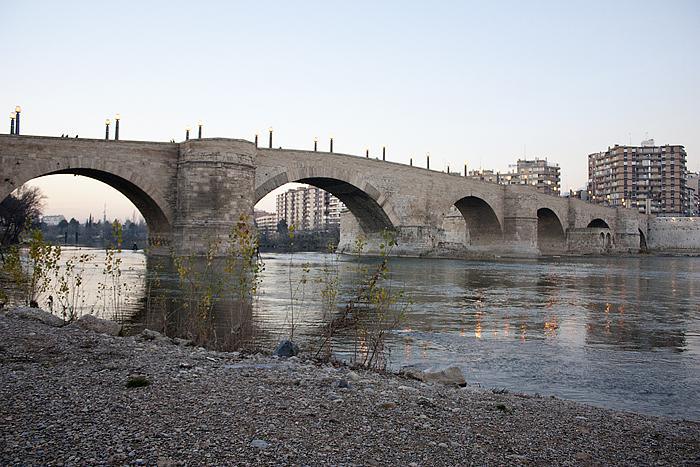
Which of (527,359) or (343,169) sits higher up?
(343,169)

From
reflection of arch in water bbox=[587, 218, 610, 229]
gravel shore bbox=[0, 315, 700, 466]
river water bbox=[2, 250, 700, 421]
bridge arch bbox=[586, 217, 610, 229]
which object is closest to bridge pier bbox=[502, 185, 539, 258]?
bridge arch bbox=[586, 217, 610, 229]

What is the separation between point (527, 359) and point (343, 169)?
28.9m

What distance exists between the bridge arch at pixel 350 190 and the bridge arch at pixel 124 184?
16.7ft

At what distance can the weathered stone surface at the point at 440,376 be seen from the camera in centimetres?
527

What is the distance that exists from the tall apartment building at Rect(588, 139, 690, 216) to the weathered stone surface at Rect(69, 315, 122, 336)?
120 metres

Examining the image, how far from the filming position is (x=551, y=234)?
6253 cm

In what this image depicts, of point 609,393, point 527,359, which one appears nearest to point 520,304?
point 527,359

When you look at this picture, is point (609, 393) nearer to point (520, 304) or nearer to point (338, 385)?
point (338, 385)

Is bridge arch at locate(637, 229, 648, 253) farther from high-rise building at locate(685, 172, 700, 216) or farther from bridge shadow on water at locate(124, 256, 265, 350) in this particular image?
bridge shadow on water at locate(124, 256, 265, 350)

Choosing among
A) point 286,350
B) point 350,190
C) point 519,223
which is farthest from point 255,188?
point 519,223

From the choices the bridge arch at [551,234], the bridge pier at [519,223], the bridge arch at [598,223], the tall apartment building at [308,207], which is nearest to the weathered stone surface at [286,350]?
the bridge pier at [519,223]

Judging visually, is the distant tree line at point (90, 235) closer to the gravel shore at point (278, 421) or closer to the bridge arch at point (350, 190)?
the bridge arch at point (350, 190)

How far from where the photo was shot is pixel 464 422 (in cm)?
381

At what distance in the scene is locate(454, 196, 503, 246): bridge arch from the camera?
48500mm
